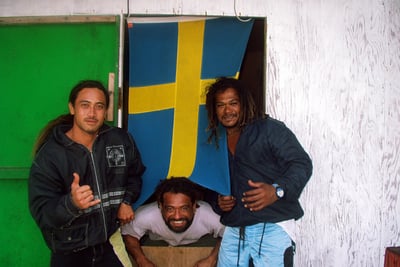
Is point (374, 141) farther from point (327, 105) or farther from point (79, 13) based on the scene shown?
point (79, 13)

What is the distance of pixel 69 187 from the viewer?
2.24 metres

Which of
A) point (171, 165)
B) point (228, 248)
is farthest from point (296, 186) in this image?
point (171, 165)

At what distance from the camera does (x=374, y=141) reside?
3000mm

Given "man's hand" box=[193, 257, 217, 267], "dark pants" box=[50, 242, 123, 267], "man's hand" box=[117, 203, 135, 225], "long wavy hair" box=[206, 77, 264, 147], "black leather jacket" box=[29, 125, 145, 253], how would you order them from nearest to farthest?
"black leather jacket" box=[29, 125, 145, 253] → "dark pants" box=[50, 242, 123, 267] → "man's hand" box=[117, 203, 135, 225] → "long wavy hair" box=[206, 77, 264, 147] → "man's hand" box=[193, 257, 217, 267]

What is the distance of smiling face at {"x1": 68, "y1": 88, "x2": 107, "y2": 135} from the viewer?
90.3 inches

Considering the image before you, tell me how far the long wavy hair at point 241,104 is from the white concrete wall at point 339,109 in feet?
1.32

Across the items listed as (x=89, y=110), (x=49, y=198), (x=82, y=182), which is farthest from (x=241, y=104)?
(x=49, y=198)

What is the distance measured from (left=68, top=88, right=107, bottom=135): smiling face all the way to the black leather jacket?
3.6 inches

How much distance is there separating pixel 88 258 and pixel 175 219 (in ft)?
2.79

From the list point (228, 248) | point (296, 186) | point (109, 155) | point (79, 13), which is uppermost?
point (79, 13)

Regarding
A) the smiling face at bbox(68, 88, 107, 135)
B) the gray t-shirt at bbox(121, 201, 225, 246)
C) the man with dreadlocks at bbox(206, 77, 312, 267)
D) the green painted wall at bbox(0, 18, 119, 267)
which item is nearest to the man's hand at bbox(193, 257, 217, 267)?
the gray t-shirt at bbox(121, 201, 225, 246)

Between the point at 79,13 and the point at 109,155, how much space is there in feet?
4.20

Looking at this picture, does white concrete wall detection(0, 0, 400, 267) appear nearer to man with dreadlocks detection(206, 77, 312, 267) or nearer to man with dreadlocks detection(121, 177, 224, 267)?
man with dreadlocks detection(206, 77, 312, 267)

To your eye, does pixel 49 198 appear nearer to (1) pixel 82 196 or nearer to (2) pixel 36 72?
(1) pixel 82 196
